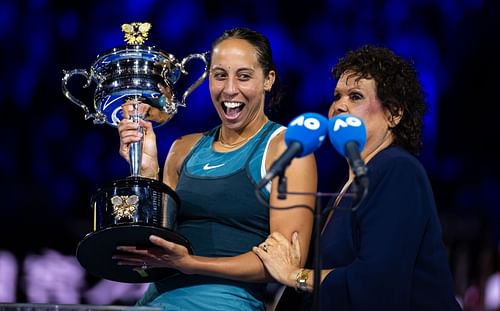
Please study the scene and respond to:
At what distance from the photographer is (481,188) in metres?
3.83

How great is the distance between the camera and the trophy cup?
220 centimetres

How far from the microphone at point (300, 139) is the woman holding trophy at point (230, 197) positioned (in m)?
0.37

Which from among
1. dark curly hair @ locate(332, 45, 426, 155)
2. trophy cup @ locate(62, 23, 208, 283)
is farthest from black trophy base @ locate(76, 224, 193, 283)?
dark curly hair @ locate(332, 45, 426, 155)

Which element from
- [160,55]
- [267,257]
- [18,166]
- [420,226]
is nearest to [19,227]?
[18,166]

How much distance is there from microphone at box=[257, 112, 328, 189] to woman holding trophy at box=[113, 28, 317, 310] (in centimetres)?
37

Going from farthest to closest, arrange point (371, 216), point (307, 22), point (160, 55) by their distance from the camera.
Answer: point (307, 22) → point (160, 55) → point (371, 216)

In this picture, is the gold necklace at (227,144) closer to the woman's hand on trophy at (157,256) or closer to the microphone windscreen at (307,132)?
the woman's hand on trophy at (157,256)

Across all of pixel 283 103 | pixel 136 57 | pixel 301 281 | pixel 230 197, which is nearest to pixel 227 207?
pixel 230 197

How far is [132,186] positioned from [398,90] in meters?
0.64

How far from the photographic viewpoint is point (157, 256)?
2207mm

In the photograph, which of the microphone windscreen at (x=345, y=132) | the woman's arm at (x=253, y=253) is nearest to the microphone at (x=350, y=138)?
the microphone windscreen at (x=345, y=132)

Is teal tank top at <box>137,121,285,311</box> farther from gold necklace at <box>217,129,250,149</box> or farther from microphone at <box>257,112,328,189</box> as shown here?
microphone at <box>257,112,328,189</box>

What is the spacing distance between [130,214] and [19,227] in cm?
187

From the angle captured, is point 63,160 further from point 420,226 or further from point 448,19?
point 420,226
